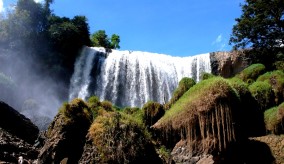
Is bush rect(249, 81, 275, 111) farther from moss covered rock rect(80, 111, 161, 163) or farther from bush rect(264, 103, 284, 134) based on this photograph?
moss covered rock rect(80, 111, 161, 163)

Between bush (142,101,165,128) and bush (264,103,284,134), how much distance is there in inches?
161

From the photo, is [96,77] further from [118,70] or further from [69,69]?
[69,69]

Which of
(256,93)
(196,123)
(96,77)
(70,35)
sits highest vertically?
(70,35)

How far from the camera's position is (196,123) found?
11.5m

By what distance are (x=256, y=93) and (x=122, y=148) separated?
928 cm

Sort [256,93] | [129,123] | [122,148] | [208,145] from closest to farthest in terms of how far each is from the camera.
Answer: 1. [122,148]
2. [129,123]
3. [208,145]
4. [256,93]

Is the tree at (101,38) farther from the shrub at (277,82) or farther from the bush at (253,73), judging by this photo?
the shrub at (277,82)

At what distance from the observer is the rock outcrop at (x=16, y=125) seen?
17094mm

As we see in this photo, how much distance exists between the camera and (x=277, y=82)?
55.5 ft

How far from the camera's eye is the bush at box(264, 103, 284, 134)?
13227 mm

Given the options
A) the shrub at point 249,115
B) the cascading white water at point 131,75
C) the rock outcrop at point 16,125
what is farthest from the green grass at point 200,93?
the cascading white water at point 131,75

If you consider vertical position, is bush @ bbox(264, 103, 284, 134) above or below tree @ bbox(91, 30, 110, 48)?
below

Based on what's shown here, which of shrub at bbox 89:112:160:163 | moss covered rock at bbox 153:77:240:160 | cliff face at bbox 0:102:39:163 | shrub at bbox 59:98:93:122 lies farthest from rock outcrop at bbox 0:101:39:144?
shrub at bbox 89:112:160:163

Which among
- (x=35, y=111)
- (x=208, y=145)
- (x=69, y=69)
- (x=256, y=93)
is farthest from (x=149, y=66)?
(x=208, y=145)
